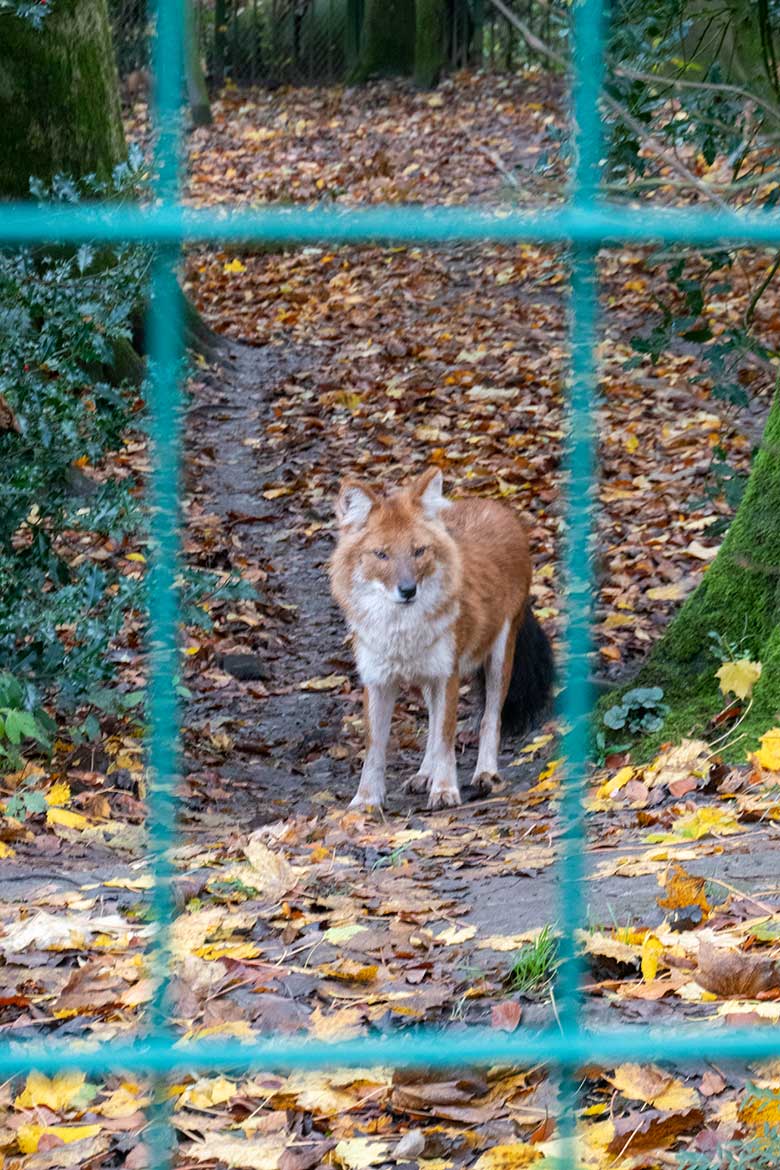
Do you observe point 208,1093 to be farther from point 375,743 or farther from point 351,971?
point 375,743

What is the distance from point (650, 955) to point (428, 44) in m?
18.7

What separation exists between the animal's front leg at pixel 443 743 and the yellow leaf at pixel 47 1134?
2.87 meters

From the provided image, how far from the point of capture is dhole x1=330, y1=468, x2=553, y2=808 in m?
5.61

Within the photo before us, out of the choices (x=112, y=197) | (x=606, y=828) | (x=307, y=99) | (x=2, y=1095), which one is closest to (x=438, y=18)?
(x=307, y=99)

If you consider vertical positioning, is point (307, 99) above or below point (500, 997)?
above

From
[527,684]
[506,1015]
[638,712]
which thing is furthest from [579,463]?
[527,684]

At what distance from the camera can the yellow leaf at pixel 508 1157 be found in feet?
8.17

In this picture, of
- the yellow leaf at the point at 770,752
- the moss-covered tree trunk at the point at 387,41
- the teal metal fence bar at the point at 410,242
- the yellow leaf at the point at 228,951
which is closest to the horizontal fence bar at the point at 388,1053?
the teal metal fence bar at the point at 410,242

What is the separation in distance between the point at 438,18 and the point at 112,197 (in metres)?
15.6

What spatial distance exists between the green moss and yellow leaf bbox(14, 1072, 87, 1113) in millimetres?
2539

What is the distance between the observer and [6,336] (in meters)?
4.82

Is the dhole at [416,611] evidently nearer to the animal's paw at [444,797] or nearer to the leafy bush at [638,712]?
the animal's paw at [444,797]

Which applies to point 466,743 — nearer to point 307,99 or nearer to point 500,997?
point 500,997

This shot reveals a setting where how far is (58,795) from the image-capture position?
4.71m
